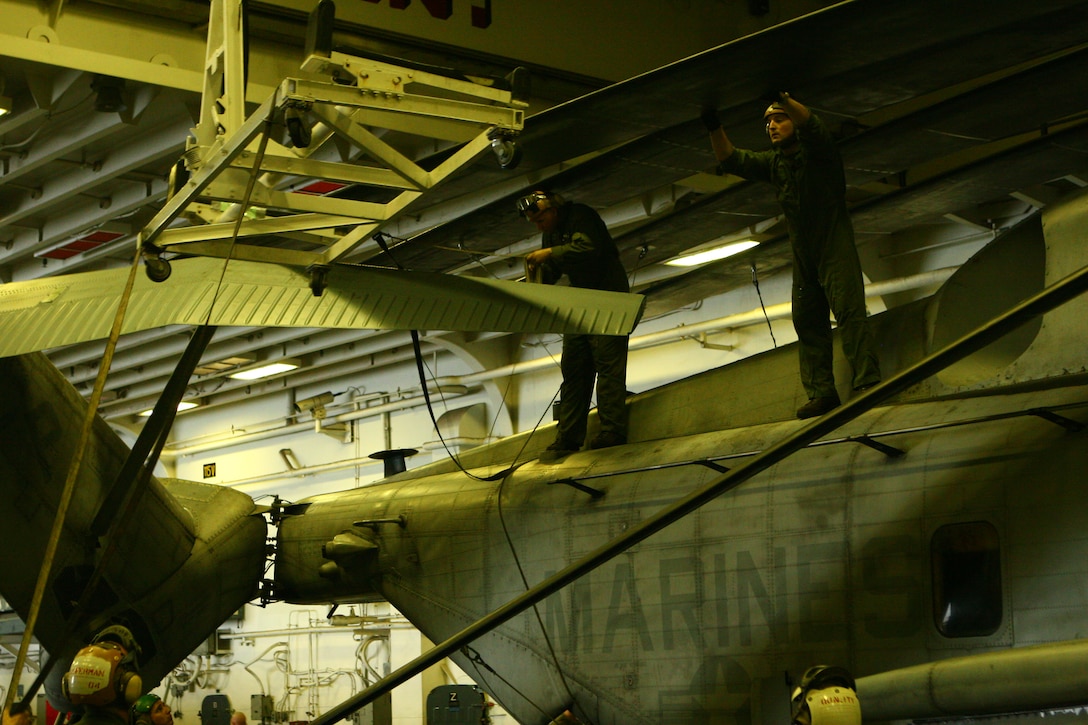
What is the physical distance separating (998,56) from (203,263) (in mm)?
4099

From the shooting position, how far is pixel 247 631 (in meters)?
22.9

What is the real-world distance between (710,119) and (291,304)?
257cm

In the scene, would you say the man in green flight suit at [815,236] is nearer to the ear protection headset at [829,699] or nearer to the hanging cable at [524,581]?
the hanging cable at [524,581]

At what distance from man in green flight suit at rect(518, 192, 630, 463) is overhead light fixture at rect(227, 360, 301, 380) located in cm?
1241

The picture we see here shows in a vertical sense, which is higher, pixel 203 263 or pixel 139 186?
pixel 139 186

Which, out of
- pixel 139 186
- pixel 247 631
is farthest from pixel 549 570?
pixel 247 631

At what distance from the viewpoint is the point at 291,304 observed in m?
5.20

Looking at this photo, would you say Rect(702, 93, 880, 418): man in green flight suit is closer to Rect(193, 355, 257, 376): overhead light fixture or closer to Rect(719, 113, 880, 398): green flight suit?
Rect(719, 113, 880, 398): green flight suit

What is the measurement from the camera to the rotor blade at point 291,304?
4.93 metres

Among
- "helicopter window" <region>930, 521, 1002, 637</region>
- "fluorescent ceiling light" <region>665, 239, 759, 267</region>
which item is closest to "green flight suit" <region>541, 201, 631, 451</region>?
"helicopter window" <region>930, 521, 1002, 637</region>

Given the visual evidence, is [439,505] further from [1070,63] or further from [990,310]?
[1070,63]

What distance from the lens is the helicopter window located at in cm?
490

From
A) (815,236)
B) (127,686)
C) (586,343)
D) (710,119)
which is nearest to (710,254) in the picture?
(586,343)

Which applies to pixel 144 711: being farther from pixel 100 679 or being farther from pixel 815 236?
pixel 815 236
